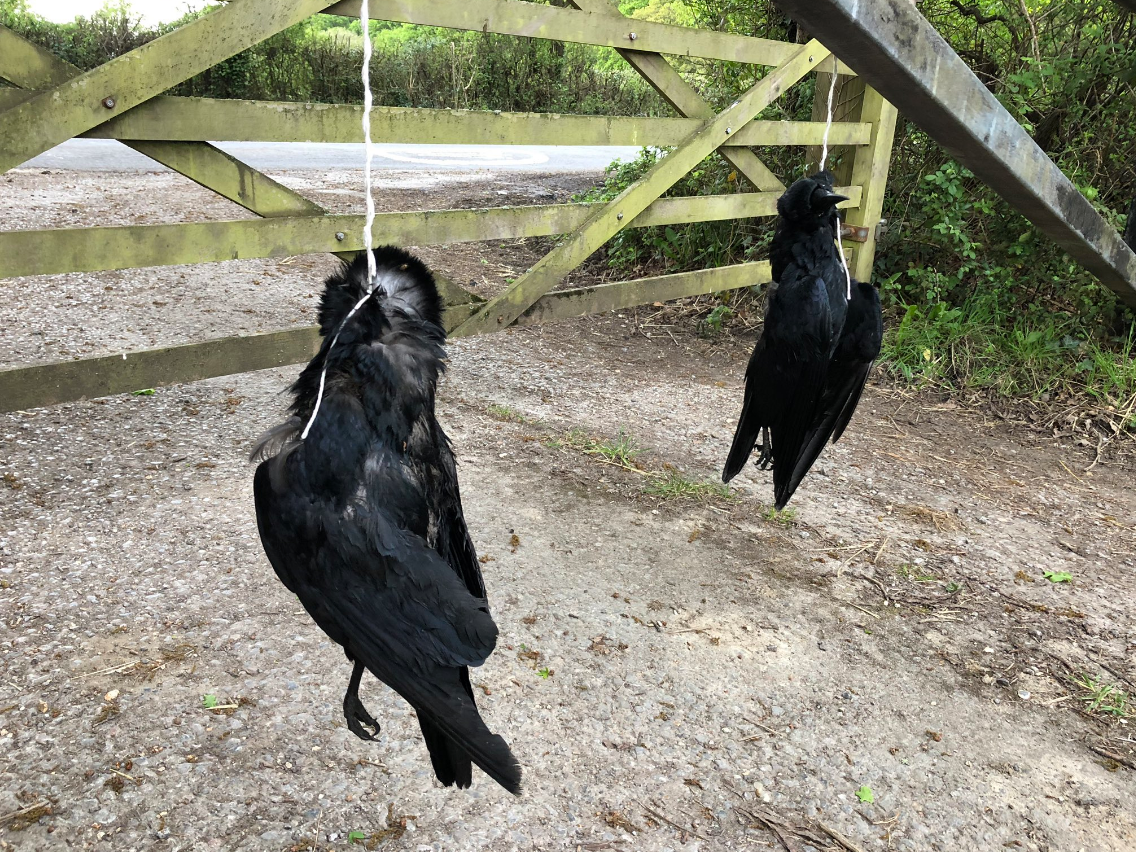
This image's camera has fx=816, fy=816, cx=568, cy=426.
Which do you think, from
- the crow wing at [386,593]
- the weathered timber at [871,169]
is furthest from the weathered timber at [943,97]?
the weathered timber at [871,169]

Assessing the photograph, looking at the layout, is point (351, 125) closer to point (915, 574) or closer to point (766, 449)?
point (766, 449)

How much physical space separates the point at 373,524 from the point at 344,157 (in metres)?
13.4

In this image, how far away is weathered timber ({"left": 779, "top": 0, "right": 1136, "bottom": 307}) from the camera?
2.02 meters

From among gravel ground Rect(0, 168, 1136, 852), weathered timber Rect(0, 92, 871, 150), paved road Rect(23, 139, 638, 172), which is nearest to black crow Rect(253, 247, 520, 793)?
gravel ground Rect(0, 168, 1136, 852)

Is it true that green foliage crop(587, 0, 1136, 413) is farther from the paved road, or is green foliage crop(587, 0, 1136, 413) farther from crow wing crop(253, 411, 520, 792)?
the paved road

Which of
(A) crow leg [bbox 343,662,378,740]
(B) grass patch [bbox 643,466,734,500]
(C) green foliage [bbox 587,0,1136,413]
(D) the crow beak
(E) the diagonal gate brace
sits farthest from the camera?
(C) green foliage [bbox 587,0,1136,413]

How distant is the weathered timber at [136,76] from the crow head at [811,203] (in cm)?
188

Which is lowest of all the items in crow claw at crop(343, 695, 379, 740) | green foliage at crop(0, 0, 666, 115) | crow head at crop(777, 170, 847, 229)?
crow claw at crop(343, 695, 379, 740)

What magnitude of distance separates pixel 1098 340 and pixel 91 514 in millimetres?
6040

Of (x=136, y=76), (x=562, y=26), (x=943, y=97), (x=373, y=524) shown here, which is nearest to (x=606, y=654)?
(x=373, y=524)

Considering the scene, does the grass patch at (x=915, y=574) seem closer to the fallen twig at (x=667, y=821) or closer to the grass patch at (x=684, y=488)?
the grass patch at (x=684, y=488)

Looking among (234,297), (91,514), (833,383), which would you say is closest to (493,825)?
Answer: (833,383)

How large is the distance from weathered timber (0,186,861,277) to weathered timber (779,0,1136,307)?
1959 millimetres

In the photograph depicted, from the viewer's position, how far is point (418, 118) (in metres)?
→ 3.53
